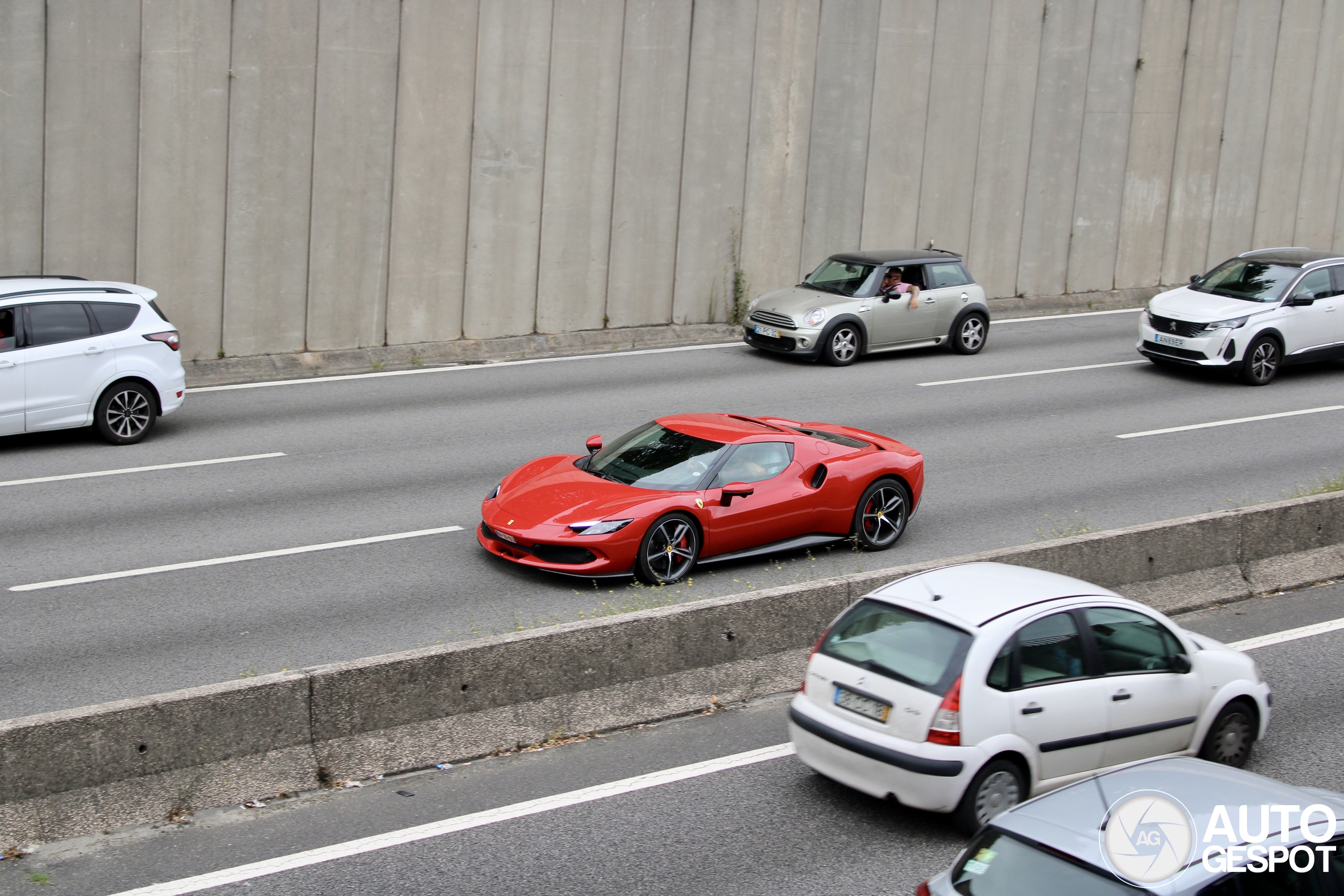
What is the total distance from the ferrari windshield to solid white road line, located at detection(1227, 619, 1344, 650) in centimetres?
430

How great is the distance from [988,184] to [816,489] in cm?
1607

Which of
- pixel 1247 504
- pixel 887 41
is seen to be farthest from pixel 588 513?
pixel 887 41

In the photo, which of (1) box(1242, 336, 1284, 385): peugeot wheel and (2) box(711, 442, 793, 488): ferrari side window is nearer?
(2) box(711, 442, 793, 488): ferrari side window

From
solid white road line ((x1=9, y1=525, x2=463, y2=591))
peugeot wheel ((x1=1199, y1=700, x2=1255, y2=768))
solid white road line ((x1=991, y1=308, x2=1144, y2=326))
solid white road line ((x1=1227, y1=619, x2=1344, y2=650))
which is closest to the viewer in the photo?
peugeot wheel ((x1=1199, y1=700, x2=1255, y2=768))

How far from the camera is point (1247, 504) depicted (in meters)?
13.0

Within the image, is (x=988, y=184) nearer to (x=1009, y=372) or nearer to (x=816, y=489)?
(x=1009, y=372)

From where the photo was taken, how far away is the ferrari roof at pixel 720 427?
11.2 meters

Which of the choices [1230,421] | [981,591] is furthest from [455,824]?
[1230,421]

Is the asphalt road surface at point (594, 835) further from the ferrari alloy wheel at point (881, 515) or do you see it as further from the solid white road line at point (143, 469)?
the solid white road line at point (143, 469)

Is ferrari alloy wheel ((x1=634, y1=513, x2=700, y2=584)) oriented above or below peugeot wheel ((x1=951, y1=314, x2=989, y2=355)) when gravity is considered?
below

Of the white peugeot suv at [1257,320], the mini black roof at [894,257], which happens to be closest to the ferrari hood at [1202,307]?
the white peugeot suv at [1257,320]

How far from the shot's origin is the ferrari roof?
11.2m

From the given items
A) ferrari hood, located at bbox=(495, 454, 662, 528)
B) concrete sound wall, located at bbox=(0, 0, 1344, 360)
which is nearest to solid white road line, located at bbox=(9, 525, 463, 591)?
ferrari hood, located at bbox=(495, 454, 662, 528)

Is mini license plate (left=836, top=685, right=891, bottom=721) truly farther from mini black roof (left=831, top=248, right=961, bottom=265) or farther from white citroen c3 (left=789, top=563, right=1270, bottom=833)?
mini black roof (left=831, top=248, right=961, bottom=265)
